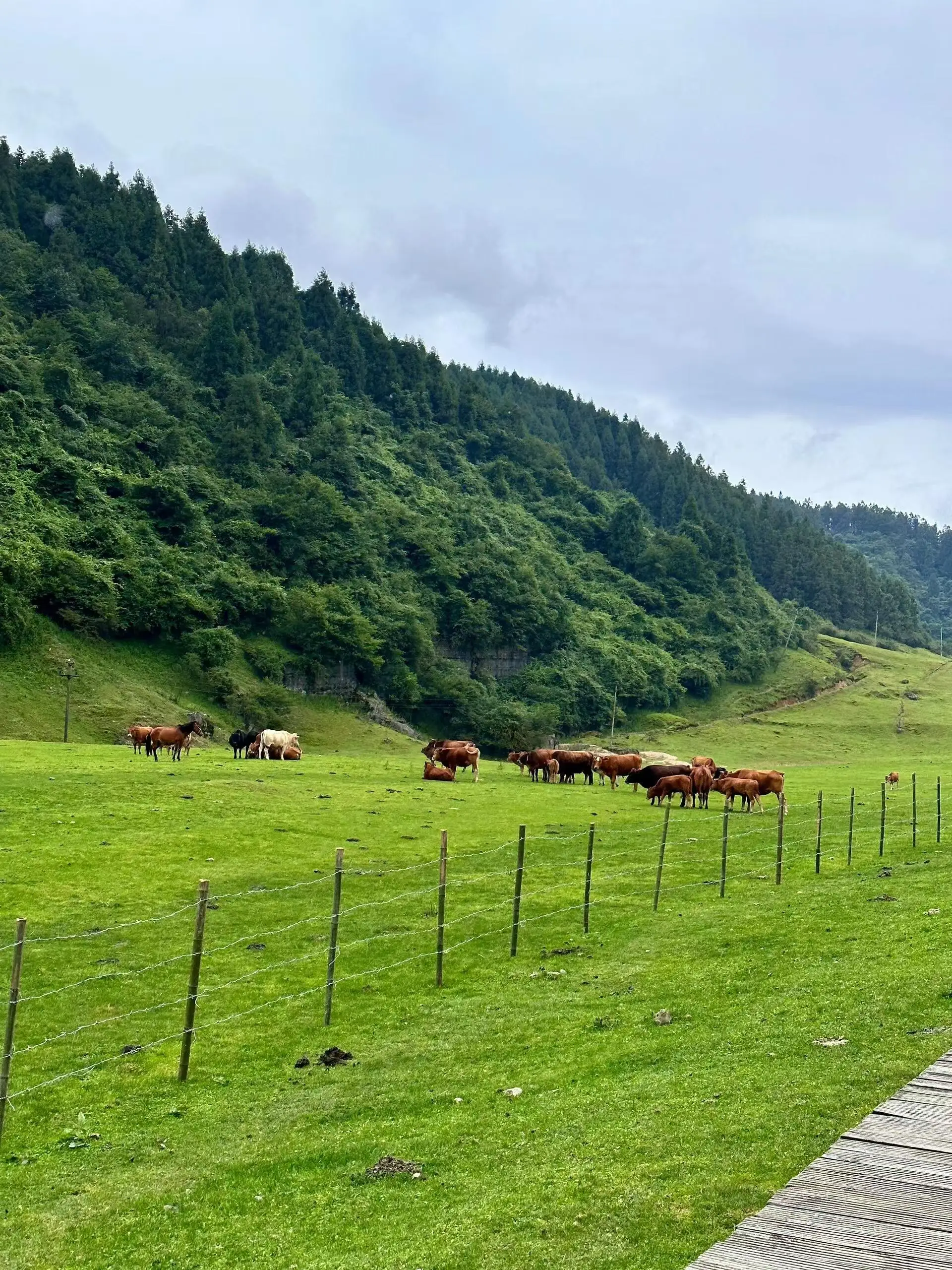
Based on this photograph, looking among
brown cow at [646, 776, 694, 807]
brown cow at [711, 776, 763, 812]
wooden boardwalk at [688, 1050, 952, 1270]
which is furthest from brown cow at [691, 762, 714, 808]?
wooden boardwalk at [688, 1050, 952, 1270]

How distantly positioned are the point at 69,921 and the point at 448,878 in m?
9.48

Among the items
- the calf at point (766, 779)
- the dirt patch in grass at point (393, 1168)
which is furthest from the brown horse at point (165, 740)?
the dirt patch in grass at point (393, 1168)

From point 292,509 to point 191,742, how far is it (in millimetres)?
68493

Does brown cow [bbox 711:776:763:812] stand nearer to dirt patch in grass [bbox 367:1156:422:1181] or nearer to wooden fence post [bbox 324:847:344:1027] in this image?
wooden fence post [bbox 324:847:344:1027]

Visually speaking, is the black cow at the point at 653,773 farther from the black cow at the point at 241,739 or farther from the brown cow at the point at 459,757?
the black cow at the point at 241,739

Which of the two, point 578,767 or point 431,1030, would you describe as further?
point 578,767

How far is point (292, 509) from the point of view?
396 feet

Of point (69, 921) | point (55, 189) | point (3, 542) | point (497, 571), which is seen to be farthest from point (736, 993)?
point (55, 189)

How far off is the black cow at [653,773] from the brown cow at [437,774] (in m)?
8.75

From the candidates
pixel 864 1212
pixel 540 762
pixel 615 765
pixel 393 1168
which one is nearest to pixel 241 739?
pixel 540 762

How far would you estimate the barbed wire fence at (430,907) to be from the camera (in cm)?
1496

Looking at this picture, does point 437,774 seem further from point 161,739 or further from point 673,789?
point 161,739

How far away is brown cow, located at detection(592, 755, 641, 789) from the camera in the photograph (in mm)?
50344

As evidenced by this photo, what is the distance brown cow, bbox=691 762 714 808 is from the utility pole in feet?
120
